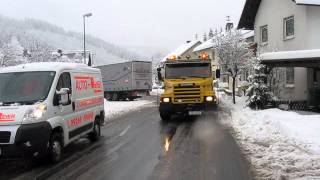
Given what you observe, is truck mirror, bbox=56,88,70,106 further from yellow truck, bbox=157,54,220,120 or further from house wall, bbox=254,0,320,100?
house wall, bbox=254,0,320,100

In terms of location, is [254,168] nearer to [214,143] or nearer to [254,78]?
[214,143]

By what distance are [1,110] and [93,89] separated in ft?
14.6

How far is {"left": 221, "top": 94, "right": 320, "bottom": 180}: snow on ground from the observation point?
911 centimetres

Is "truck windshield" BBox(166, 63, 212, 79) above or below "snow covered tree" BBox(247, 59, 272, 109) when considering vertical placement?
above

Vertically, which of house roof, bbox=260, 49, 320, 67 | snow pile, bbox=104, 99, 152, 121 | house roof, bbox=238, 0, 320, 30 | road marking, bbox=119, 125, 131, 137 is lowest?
snow pile, bbox=104, 99, 152, 121

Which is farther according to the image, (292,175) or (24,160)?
(24,160)

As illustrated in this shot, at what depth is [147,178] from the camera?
8773 millimetres

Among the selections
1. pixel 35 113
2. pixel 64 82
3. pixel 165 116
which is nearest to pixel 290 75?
pixel 165 116

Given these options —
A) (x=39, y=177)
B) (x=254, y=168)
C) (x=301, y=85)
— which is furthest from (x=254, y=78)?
(x=39, y=177)

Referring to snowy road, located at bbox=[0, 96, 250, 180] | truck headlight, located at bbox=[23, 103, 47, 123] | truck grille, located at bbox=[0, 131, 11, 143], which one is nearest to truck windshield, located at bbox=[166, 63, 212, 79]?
snowy road, located at bbox=[0, 96, 250, 180]

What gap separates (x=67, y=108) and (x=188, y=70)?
1049 centimetres

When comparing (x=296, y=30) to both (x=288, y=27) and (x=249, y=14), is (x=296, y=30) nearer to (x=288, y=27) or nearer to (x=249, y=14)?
(x=288, y=27)

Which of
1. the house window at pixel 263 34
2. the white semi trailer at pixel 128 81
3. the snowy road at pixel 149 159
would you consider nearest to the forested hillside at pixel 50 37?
the white semi trailer at pixel 128 81

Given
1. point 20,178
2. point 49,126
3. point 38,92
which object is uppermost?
point 38,92
